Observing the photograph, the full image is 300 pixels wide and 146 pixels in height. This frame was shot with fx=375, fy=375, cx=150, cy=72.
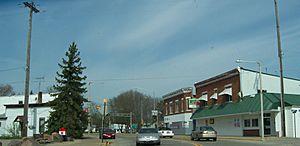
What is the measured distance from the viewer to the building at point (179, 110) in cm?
6419

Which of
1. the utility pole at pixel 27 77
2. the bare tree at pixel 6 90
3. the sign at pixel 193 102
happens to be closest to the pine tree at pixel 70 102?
the utility pole at pixel 27 77

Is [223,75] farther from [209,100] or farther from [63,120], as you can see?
[63,120]

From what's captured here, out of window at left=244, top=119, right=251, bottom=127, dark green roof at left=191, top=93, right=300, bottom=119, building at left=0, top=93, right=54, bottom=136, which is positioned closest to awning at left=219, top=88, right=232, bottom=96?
dark green roof at left=191, top=93, right=300, bottom=119

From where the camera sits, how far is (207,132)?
3547 cm

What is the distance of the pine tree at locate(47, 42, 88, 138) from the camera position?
A: 4050 cm

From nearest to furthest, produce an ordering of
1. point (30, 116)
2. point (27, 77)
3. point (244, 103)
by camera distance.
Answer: point (27, 77)
point (244, 103)
point (30, 116)

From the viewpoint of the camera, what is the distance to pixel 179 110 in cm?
6762

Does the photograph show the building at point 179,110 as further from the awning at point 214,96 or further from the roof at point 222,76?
the awning at point 214,96

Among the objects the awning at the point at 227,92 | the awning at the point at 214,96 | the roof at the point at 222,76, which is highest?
the roof at the point at 222,76

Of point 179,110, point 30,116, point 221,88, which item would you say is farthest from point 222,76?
point 30,116

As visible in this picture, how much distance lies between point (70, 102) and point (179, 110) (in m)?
30.2

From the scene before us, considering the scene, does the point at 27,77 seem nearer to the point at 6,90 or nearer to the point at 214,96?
the point at 214,96

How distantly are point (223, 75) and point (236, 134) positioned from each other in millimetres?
8222


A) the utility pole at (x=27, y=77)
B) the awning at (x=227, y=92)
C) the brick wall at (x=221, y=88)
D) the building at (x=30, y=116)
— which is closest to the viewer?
the utility pole at (x=27, y=77)
